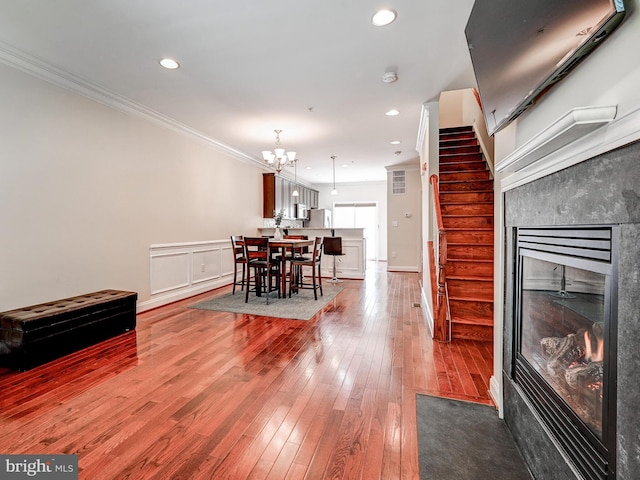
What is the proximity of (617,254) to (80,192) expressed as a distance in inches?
162

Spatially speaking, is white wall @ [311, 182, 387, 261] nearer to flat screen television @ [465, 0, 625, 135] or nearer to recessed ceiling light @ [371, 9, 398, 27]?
recessed ceiling light @ [371, 9, 398, 27]

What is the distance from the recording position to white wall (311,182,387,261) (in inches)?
395

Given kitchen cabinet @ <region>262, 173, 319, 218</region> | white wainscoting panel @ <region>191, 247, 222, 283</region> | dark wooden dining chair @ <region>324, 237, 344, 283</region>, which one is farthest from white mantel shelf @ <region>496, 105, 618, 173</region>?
kitchen cabinet @ <region>262, 173, 319, 218</region>

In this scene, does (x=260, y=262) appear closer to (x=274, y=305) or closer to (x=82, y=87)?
(x=274, y=305)

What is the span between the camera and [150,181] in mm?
4039

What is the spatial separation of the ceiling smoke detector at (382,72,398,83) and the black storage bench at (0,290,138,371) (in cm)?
353

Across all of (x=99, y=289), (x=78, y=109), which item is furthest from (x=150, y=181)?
(x=99, y=289)

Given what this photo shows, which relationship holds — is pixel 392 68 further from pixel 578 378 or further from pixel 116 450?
pixel 116 450

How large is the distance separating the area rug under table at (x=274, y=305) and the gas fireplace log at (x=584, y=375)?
2.77 metres

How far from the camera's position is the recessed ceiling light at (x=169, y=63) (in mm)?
2725

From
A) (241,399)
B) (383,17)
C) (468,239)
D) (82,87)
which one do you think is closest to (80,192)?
(82,87)

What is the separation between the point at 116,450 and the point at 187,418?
347mm

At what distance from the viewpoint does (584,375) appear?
3.46 ft

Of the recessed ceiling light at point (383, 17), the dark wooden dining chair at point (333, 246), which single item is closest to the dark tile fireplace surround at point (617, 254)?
the recessed ceiling light at point (383, 17)
